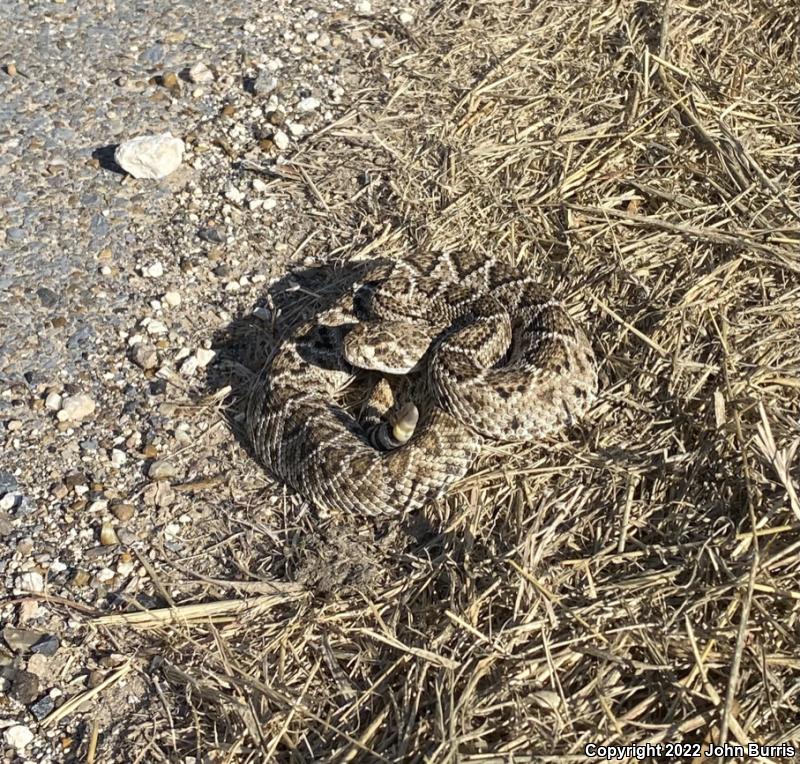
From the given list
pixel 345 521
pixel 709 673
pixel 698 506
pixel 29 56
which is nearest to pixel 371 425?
pixel 345 521

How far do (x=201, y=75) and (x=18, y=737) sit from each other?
4.10m

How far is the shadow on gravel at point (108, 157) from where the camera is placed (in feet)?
18.5

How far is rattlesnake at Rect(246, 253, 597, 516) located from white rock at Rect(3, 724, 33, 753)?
4.59 feet

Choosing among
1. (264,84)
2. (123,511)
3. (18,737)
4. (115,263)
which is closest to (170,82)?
(264,84)

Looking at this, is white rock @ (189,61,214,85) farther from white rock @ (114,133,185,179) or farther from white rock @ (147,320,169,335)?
white rock @ (147,320,169,335)

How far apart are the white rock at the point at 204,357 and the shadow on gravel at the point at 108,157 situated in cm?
143

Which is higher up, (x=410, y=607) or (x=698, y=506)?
(x=698, y=506)

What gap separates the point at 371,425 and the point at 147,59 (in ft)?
10.9

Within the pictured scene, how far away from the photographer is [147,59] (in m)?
6.29

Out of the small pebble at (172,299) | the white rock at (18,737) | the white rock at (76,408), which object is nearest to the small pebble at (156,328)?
the small pebble at (172,299)

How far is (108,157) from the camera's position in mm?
5723

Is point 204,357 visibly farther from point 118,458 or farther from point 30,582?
point 30,582

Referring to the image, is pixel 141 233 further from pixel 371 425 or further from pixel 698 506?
pixel 698 506

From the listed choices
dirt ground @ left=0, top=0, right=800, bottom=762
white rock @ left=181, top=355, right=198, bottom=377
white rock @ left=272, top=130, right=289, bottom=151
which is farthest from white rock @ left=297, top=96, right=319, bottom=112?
white rock @ left=181, top=355, right=198, bottom=377
